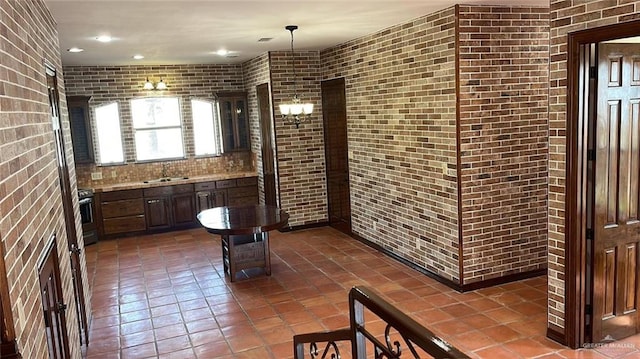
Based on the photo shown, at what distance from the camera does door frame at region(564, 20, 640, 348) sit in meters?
3.40

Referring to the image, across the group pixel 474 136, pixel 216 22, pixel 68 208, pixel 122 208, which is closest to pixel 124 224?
pixel 122 208

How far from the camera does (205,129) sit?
893cm

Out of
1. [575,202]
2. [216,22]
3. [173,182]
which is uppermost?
[216,22]

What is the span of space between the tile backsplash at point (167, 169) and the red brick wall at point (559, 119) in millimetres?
6122

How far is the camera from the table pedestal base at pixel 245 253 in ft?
18.2

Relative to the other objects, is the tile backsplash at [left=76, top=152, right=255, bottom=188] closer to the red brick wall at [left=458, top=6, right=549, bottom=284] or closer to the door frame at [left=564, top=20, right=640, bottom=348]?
the red brick wall at [left=458, top=6, right=549, bottom=284]

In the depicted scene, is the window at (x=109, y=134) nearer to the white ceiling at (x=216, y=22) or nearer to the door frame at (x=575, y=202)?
the white ceiling at (x=216, y=22)

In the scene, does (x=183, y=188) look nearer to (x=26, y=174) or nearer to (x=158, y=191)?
(x=158, y=191)

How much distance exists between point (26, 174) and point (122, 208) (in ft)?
19.5

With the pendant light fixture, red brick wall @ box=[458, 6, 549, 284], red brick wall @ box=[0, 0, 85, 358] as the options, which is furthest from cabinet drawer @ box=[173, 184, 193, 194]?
red brick wall @ box=[458, 6, 549, 284]

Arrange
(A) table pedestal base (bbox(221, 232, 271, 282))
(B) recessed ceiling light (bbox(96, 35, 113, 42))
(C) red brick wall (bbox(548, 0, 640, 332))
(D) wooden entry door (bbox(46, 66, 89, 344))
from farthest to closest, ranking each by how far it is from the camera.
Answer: (A) table pedestal base (bbox(221, 232, 271, 282)) → (B) recessed ceiling light (bbox(96, 35, 113, 42)) → (D) wooden entry door (bbox(46, 66, 89, 344)) → (C) red brick wall (bbox(548, 0, 640, 332))

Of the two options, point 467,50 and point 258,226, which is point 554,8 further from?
point 258,226

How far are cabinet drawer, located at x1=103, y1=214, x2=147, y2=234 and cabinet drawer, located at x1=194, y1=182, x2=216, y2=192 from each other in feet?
3.30

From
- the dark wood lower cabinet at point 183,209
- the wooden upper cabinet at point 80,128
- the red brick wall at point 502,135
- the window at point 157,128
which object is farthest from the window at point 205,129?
the red brick wall at point 502,135
